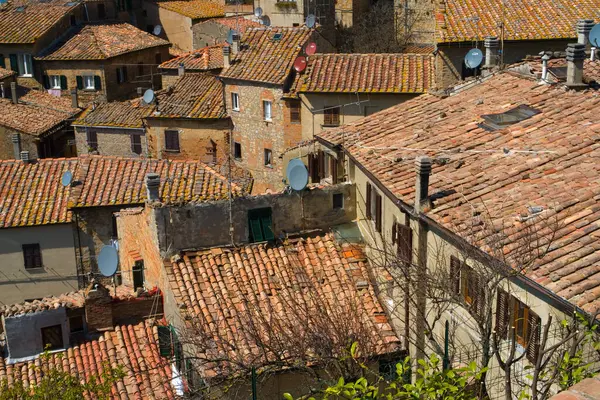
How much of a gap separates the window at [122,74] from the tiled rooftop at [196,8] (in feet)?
25.8

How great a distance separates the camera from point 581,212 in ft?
45.6

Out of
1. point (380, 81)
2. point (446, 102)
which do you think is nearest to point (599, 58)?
point (446, 102)

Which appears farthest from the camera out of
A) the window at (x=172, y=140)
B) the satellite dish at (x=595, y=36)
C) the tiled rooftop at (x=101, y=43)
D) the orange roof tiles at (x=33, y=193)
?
the tiled rooftop at (x=101, y=43)

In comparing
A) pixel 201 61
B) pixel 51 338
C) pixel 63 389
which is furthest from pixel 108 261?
pixel 201 61

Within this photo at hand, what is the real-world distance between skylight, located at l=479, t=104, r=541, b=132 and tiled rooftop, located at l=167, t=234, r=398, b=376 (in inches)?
164

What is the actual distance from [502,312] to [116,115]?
107ft

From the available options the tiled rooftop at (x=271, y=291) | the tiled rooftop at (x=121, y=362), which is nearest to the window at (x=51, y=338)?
the tiled rooftop at (x=121, y=362)

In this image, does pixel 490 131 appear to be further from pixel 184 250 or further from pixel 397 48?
pixel 397 48

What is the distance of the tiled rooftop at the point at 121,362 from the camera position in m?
17.7

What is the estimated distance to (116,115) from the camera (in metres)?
43.2

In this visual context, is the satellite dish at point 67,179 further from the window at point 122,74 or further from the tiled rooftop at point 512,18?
the window at point 122,74

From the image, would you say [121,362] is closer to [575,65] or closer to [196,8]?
[575,65]

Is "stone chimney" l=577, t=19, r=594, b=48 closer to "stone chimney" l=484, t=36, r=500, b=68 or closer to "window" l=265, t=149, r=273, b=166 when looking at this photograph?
"stone chimney" l=484, t=36, r=500, b=68

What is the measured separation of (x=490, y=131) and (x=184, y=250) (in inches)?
293
